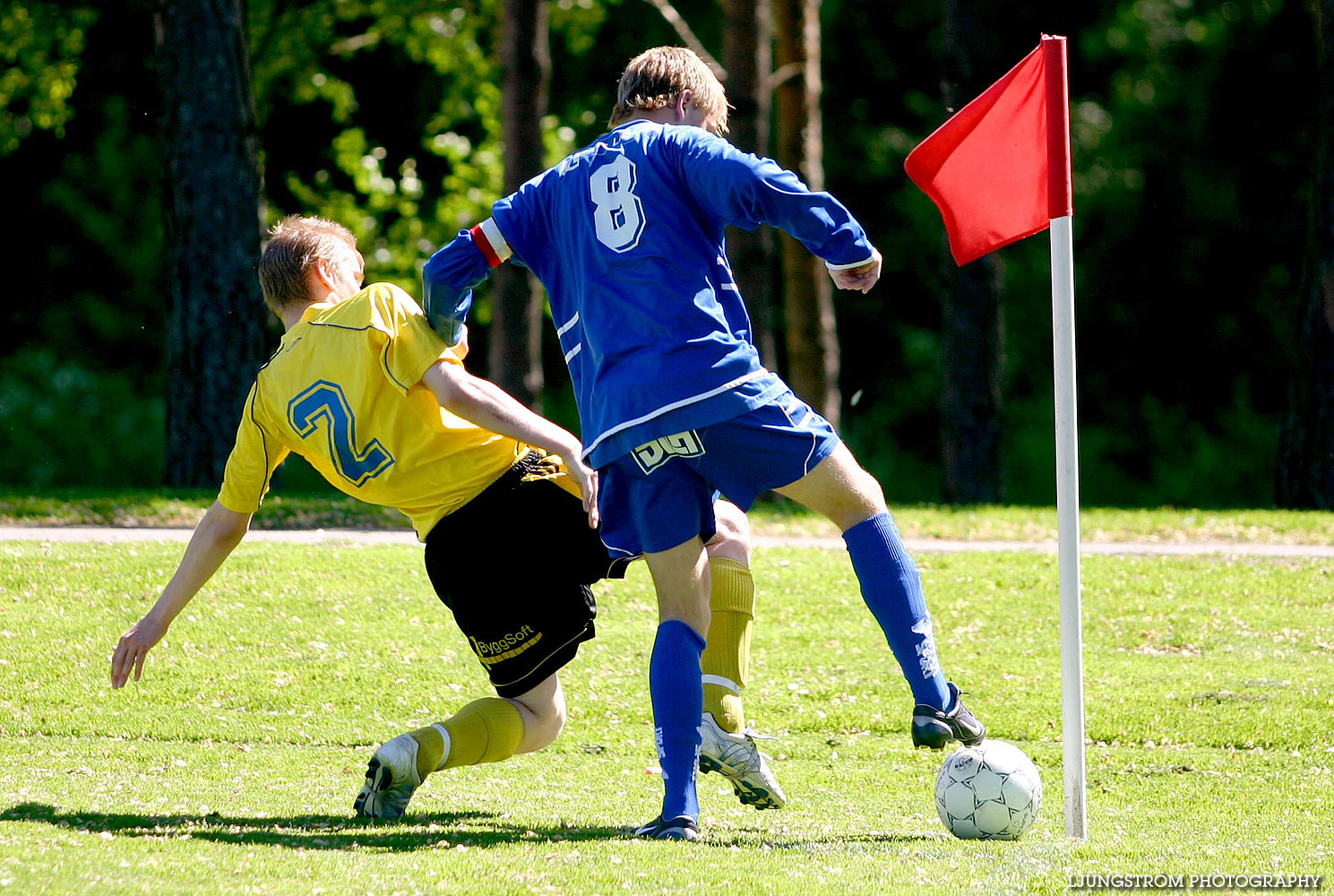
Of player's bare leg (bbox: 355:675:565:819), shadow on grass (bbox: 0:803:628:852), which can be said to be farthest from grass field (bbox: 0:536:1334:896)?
player's bare leg (bbox: 355:675:565:819)

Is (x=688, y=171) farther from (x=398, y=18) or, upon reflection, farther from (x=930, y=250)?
(x=930, y=250)

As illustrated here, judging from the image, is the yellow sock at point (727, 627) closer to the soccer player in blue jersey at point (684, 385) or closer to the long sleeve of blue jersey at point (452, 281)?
the soccer player in blue jersey at point (684, 385)

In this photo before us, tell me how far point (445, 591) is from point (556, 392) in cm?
2521

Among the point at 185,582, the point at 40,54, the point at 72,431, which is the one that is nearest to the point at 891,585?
the point at 185,582

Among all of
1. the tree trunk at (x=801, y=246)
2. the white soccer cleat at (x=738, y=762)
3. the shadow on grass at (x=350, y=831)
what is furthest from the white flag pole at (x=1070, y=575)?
the tree trunk at (x=801, y=246)

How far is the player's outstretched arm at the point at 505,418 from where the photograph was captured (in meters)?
4.07

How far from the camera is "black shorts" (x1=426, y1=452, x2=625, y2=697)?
14.5 feet

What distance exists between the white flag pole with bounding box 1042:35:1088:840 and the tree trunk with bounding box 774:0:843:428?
11617 millimetres

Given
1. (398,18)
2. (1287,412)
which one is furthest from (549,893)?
(398,18)

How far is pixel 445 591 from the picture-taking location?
14.7ft

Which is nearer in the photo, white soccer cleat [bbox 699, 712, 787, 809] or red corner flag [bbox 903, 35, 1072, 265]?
red corner flag [bbox 903, 35, 1072, 265]

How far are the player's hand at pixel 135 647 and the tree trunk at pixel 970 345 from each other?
36.8 feet

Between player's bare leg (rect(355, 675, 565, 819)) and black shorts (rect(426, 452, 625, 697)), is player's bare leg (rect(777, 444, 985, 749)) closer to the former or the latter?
black shorts (rect(426, 452, 625, 697))

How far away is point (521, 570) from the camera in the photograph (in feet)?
14.5
